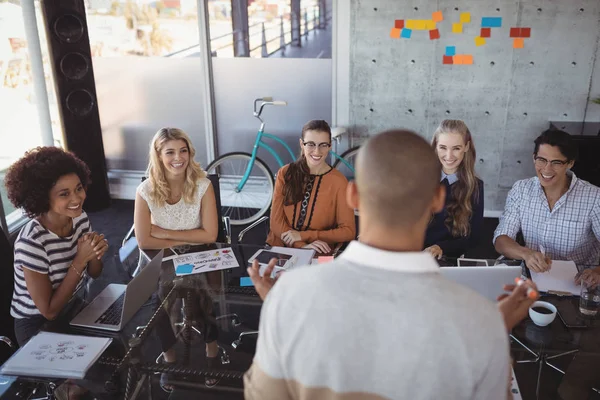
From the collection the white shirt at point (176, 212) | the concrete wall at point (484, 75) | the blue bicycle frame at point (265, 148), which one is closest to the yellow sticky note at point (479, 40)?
the concrete wall at point (484, 75)

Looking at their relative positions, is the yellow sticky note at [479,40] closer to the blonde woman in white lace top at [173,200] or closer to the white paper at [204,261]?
the blonde woman in white lace top at [173,200]

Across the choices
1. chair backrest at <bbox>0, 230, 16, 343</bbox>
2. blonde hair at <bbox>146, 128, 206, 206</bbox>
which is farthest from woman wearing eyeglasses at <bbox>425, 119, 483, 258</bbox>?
chair backrest at <bbox>0, 230, 16, 343</bbox>

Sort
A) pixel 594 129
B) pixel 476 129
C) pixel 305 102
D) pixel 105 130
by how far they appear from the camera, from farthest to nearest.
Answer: pixel 105 130, pixel 305 102, pixel 476 129, pixel 594 129

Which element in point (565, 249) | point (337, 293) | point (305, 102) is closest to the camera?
point (337, 293)

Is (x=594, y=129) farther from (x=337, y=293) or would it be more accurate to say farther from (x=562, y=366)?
(x=337, y=293)

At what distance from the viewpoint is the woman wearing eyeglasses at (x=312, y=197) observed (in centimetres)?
271

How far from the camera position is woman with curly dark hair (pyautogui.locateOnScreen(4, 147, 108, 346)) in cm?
199

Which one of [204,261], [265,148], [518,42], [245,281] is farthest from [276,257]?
[518,42]

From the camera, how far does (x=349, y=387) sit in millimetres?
919

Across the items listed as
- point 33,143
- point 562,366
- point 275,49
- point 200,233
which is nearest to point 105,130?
point 33,143

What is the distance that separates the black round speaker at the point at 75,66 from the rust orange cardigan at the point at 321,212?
2437 mm

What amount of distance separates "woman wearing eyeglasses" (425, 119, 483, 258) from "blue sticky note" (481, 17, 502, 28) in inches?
70.9

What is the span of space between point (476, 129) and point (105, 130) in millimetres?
3343

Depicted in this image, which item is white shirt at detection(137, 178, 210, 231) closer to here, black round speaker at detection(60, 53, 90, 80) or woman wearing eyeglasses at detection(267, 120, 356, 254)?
woman wearing eyeglasses at detection(267, 120, 356, 254)
